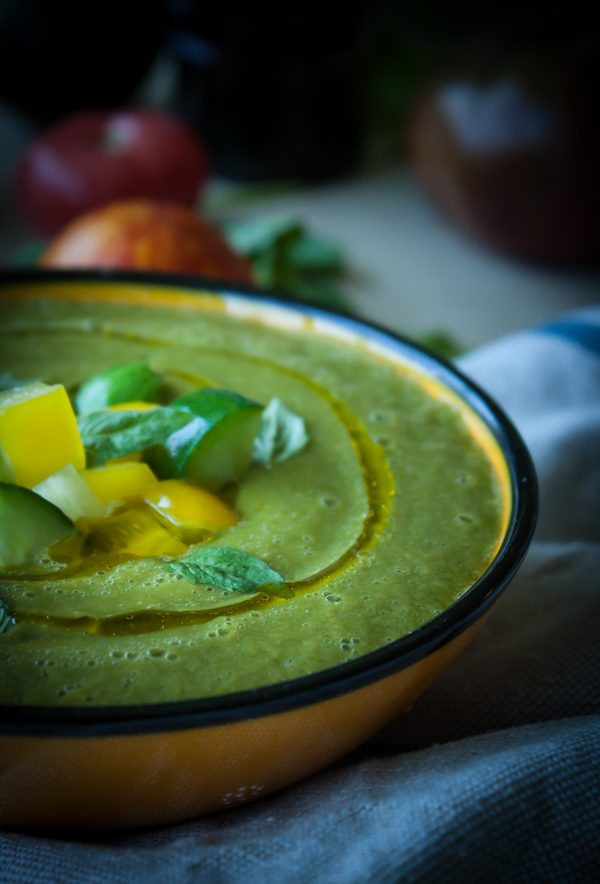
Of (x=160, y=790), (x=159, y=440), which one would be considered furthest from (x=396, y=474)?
(x=160, y=790)

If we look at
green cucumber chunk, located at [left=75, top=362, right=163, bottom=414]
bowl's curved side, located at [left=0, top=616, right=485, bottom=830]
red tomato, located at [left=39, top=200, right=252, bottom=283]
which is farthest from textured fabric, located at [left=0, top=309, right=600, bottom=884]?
red tomato, located at [left=39, top=200, right=252, bottom=283]

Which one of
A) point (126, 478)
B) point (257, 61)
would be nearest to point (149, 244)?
point (126, 478)

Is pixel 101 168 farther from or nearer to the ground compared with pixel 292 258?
farther from the ground

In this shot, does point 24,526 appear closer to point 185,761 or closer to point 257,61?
point 185,761

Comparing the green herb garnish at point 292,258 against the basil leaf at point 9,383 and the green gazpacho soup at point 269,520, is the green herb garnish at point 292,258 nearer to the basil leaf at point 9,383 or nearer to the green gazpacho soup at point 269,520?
the green gazpacho soup at point 269,520

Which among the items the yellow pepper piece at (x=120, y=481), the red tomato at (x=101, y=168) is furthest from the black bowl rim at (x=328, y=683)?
the red tomato at (x=101, y=168)

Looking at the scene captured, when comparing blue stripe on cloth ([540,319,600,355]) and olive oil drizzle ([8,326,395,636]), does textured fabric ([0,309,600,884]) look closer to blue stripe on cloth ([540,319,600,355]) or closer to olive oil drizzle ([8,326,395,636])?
olive oil drizzle ([8,326,395,636])

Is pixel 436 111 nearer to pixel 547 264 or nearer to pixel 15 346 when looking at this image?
pixel 547 264
